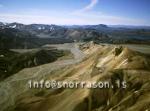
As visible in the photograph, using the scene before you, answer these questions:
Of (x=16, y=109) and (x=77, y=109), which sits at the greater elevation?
(x=77, y=109)

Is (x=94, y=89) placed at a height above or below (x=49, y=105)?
above

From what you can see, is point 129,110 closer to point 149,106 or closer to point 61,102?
point 149,106

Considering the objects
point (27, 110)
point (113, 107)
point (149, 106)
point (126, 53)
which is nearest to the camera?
point (149, 106)

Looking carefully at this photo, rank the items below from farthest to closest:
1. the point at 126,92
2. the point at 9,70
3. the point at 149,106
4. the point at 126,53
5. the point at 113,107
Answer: the point at 9,70, the point at 126,53, the point at 126,92, the point at 113,107, the point at 149,106

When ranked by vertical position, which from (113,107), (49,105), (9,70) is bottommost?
(9,70)

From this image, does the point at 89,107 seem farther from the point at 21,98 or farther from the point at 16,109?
the point at 21,98

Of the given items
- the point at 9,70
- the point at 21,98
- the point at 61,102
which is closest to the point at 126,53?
the point at 61,102

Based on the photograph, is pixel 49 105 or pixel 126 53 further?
pixel 126 53

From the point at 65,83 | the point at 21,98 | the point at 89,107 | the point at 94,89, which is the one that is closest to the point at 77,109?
the point at 89,107

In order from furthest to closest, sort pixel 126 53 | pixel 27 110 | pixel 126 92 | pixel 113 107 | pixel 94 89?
pixel 126 53
pixel 27 110
pixel 94 89
pixel 126 92
pixel 113 107
